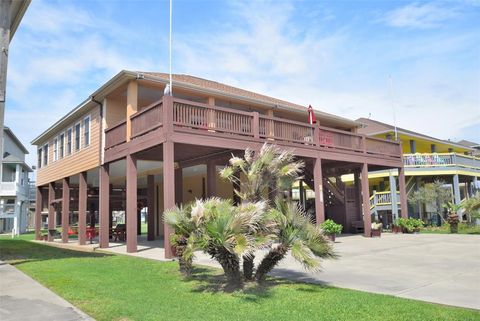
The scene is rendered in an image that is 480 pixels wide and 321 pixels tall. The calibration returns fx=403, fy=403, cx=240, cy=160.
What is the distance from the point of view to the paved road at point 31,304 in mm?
5176

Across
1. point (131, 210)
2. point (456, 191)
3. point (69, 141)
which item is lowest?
point (131, 210)

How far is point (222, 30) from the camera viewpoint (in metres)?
14.3

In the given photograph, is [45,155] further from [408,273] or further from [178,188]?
[408,273]

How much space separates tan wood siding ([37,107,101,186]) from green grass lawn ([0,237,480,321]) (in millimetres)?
9147

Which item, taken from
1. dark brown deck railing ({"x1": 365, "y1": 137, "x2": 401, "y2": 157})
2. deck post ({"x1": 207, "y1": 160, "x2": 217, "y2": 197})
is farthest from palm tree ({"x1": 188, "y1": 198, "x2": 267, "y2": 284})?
dark brown deck railing ({"x1": 365, "y1": 137, "x2": 401, "y2": 157})

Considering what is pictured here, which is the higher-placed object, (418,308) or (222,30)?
(222,30)

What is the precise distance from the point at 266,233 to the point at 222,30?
9.56 m

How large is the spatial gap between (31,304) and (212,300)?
2.63 meters

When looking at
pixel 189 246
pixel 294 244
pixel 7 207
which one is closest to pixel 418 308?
pixel 294 244

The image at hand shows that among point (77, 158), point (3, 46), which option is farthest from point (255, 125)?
point (77, 158)

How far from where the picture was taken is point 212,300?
6133 millimetres

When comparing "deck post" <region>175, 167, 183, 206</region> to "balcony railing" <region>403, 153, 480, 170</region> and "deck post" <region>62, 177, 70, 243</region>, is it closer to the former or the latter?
"deck post" <region>62, 177, 70, 243</region>

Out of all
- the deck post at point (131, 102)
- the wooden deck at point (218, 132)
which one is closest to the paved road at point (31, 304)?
the wooden deck at point (218, 132)

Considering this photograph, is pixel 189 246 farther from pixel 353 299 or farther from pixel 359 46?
pixel 359 46
